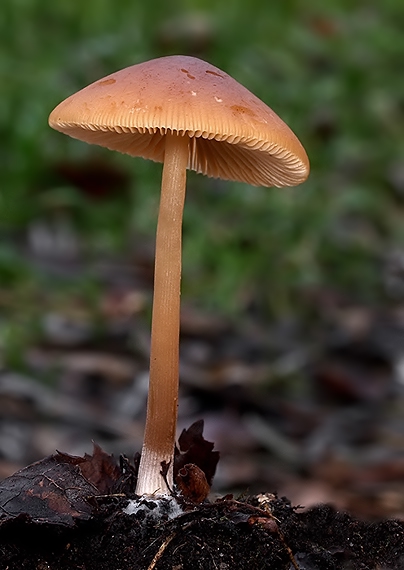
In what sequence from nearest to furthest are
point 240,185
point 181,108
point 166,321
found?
point 181,108 < point 166,321 < point 240,185

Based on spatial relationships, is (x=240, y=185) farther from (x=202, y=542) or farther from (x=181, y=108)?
(x=202, y=542)

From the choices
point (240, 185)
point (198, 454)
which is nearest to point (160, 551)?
point (198, 454)

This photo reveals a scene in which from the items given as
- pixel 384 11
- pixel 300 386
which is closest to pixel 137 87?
pixel 300 386

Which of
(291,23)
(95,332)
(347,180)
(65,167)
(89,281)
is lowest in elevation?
(95,332)

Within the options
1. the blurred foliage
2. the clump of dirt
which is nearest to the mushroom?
the clump of dirt

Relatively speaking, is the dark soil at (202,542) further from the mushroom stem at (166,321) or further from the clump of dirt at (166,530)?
the mushroom stem at (166,321)

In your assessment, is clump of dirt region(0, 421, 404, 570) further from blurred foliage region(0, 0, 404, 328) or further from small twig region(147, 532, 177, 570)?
blurred foliage region(0, 0, 404, 328)

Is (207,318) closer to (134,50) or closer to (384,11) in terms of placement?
(134,50)
